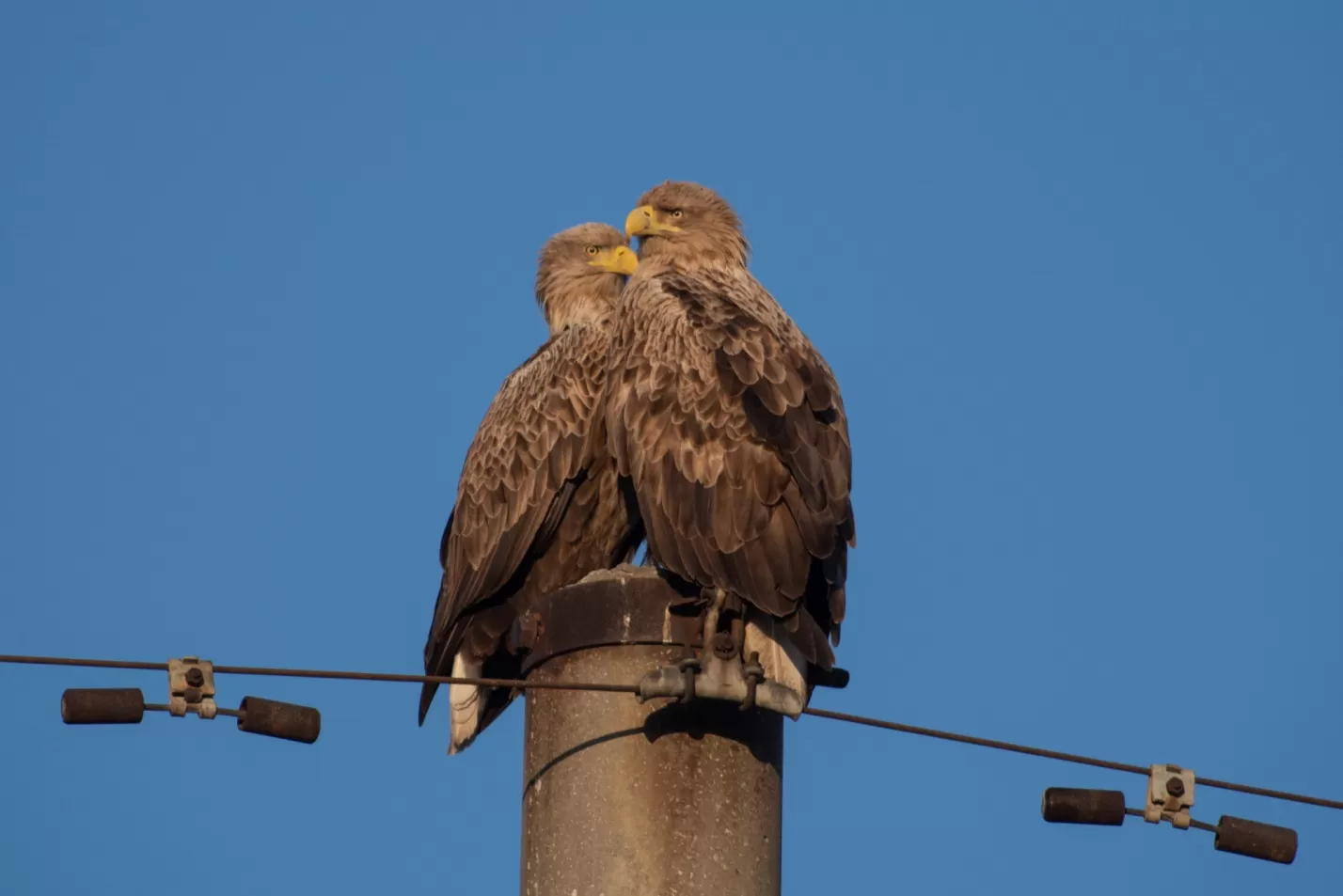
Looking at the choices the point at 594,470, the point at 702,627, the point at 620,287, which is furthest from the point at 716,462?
the point at 620,287

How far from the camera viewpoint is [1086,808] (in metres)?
8.41

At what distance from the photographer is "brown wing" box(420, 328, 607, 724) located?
11641 mm

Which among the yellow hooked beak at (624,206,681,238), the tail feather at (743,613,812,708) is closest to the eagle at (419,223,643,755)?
the yellow hooked beak at (624,206,681,238)

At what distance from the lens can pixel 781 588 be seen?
9.27 metres

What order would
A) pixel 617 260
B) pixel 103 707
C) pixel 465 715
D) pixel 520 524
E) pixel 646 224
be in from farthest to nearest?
pixel 617 260, pixel 646 224, pixel 520 524, pixel 465 715, pixel 103 707

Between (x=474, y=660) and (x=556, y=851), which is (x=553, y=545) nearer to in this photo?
(x=474, y=660)

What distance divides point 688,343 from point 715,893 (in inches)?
125

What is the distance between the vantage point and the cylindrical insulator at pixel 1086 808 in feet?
27.5

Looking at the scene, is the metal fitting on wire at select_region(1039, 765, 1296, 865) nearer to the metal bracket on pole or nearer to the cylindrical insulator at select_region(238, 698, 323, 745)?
the metal bracket on pole

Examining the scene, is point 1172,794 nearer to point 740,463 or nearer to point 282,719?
point 740,463

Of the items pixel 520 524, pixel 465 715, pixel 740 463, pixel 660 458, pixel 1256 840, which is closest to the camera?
pixel 1256 840

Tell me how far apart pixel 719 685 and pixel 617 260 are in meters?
5.69


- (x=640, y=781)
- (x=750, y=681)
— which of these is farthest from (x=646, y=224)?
(x=640, y=781)

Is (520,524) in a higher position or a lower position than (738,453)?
higher
